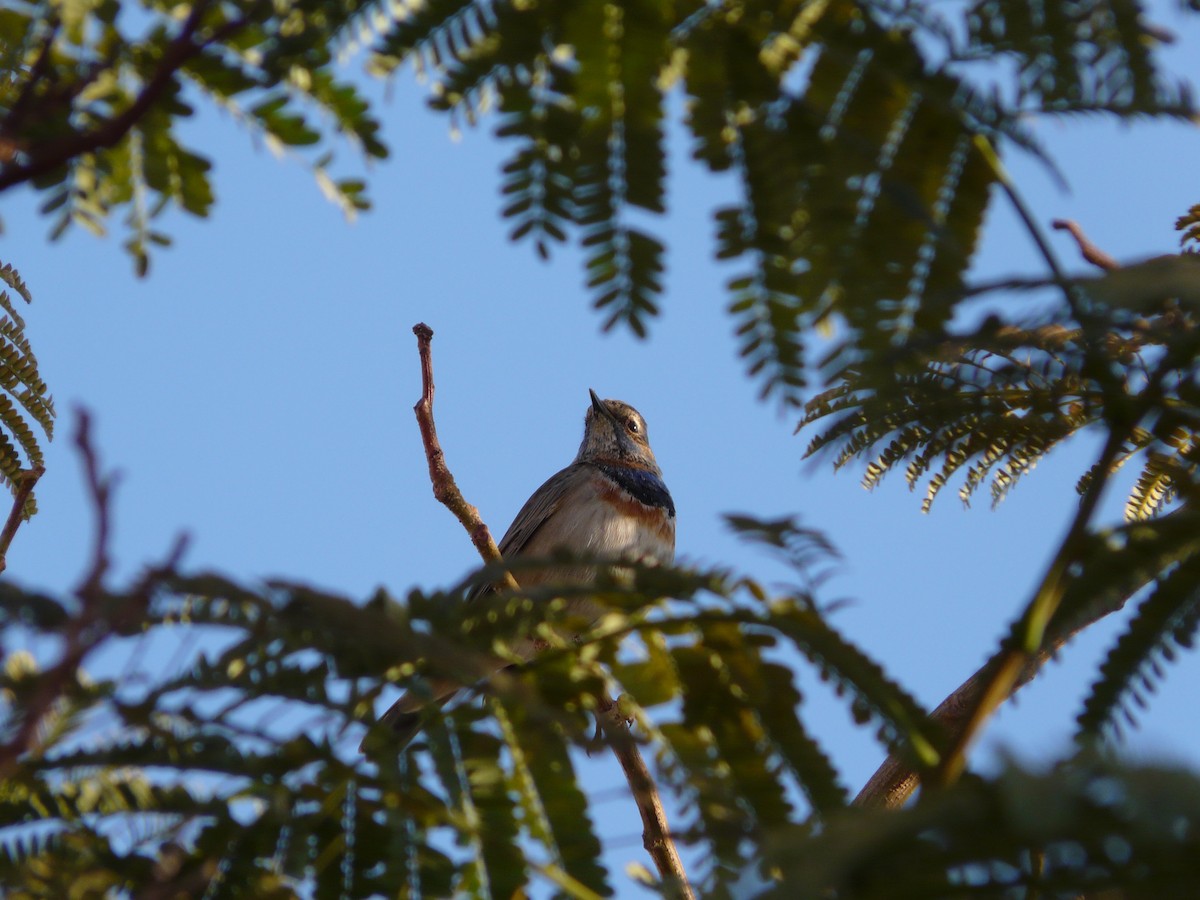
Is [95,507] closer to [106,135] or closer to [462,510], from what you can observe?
[106,135]

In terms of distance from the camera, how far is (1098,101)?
1958 millimetres

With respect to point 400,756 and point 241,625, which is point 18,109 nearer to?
point 241,625

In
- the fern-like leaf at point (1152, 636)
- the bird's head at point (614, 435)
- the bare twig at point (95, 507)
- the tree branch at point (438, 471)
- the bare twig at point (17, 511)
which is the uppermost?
the bird's head at point (614, 435)

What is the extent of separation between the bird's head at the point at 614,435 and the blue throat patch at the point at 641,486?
A: 26.5 inches

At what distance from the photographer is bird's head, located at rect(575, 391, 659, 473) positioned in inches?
397

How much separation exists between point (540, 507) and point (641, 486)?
71 cm

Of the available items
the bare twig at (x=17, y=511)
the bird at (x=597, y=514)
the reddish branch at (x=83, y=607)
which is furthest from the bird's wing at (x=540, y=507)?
the reddish branch at (x=83, y=607)

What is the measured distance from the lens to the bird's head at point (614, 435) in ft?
33.1

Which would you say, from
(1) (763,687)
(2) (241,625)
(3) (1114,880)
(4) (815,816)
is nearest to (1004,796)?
(3) (1114,880)

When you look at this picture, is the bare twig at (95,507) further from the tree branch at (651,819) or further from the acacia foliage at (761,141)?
the tree branch at (651,819)

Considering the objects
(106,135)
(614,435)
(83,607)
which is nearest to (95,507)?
(83,607)

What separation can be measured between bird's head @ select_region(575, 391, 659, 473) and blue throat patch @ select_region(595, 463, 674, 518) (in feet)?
2.21

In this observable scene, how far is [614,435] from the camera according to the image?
10164 mm

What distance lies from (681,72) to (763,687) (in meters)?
1.07
